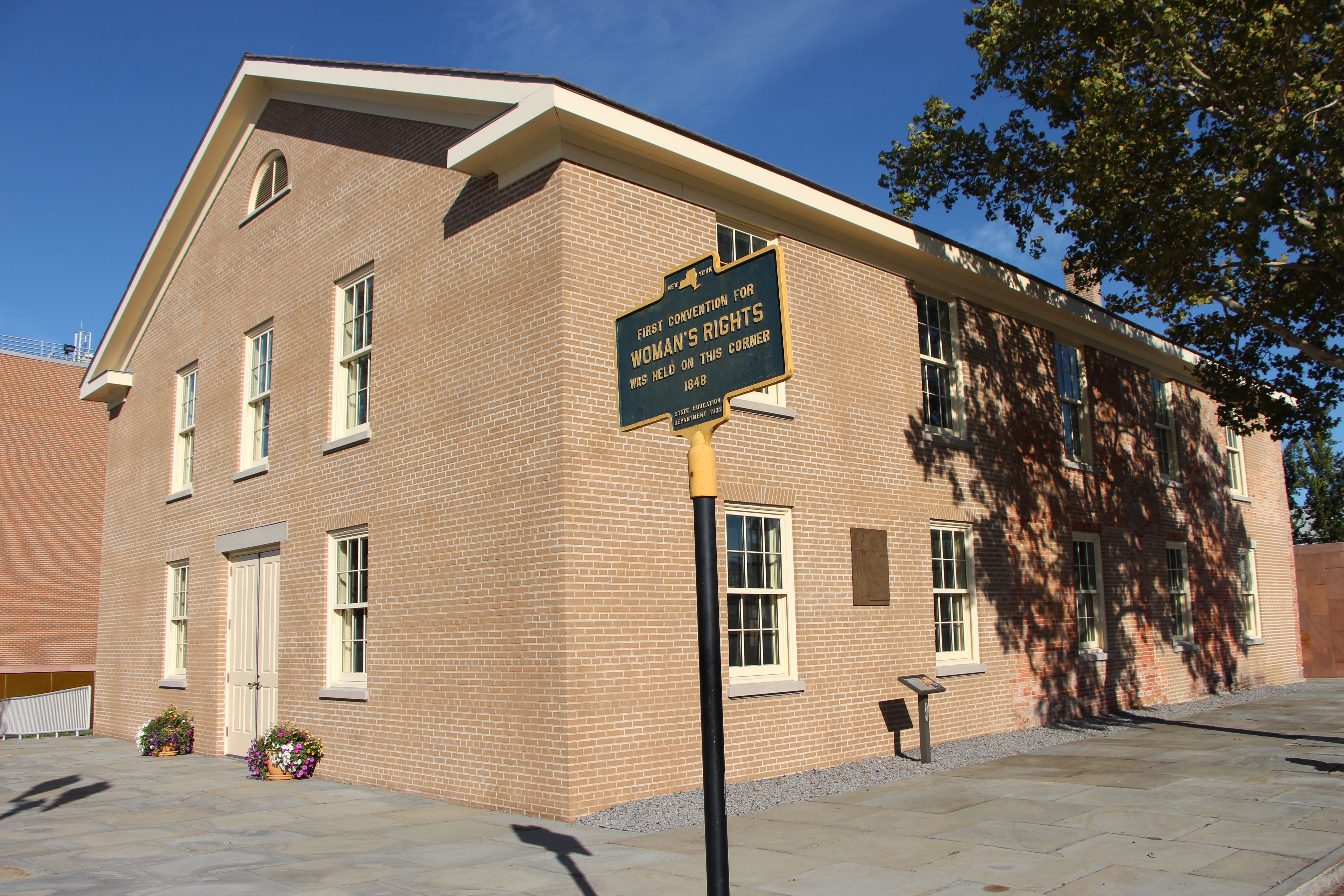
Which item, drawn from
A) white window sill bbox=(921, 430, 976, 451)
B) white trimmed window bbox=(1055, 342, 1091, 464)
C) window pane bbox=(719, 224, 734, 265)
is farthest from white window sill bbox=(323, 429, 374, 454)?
white trimmed window bbox=(1055, 342, 1091, 464)

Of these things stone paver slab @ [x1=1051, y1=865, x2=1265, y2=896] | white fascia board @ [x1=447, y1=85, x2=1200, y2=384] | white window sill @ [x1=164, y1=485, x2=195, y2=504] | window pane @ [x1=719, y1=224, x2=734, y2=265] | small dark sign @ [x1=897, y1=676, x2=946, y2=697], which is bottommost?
stone paver slab @ [x1=1051, y1=865, x2=1265, y2=896]

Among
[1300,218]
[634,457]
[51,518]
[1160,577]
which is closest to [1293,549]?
[1160,577]

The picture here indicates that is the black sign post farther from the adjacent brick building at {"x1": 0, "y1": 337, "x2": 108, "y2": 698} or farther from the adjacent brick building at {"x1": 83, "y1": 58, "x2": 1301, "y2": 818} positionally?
the adjacent brick building at {"x1": 0, "y1": 337, "x2": 108, "y2": 698}

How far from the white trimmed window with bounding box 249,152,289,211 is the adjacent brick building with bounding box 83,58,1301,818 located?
10 centimetres

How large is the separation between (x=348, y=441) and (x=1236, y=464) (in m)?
19.9

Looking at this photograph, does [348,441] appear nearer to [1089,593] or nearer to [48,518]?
[1089,593]

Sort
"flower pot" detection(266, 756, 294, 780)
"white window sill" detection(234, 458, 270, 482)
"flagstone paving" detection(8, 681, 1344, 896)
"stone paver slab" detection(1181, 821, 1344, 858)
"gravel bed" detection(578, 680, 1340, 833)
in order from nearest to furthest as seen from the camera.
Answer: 1. "flagstone paving" detection(8, 681, 1344, 896)
2. "stone paver slab" detection(1181, 821, 1344, 858)
3. "gravel bed" detection(578, 680, 1340, 833)
4. "flower pot" detection(266, 756, 294, 780)
5. "white window sill" detection(234, 458, 270, 482)

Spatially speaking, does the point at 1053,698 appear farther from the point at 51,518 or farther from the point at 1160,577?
the point at 51,518

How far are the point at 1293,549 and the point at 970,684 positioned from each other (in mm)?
16915

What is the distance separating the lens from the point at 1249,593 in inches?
858

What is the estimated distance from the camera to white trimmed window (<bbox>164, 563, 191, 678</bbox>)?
53.4 feet

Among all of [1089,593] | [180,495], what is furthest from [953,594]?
[180,495]

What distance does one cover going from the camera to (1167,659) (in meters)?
18.1

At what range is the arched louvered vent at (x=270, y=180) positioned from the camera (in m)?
15.2
